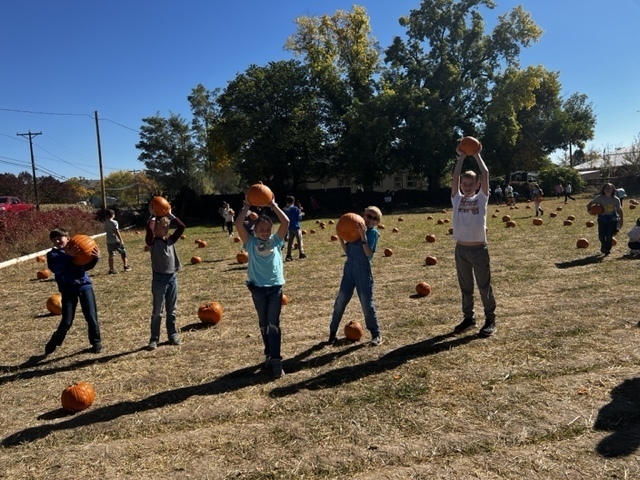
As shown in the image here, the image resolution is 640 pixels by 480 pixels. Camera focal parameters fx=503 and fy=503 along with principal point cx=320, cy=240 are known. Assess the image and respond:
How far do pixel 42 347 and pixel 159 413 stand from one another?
3.40 meters

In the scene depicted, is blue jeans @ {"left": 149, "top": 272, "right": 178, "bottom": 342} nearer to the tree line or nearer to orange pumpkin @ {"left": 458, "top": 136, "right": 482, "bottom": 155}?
orange pumpkin @ {"left": 458, "top": 136, "right": 482, "bottom": 155}

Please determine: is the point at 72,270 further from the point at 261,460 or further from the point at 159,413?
the point at 261,460

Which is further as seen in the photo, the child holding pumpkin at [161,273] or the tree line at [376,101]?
the tree line at [376,101]

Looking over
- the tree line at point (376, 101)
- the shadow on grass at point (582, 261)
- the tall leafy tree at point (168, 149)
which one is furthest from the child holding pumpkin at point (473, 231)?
the tall leafy tree at point (168, 149)

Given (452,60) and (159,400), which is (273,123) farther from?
(159,400)

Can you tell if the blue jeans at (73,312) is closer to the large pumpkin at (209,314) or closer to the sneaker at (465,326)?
the large pumpkin at (209,314)

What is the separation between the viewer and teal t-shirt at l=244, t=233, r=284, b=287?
5.41 metres

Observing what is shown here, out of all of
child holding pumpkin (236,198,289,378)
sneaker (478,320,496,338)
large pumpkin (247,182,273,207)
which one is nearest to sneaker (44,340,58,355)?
child holding pumpkin (236,198,289,378)

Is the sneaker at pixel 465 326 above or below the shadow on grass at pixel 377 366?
above

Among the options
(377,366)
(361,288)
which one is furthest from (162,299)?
(377,366)

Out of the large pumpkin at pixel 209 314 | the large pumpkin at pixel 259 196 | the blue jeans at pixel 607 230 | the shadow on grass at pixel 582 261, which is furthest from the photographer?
the blue jeans at pixel 607 230

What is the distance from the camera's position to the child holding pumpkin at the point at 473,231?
20.0 feet

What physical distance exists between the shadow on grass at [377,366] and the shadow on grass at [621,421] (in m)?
1.86

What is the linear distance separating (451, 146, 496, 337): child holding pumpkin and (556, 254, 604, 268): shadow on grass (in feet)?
17.7
